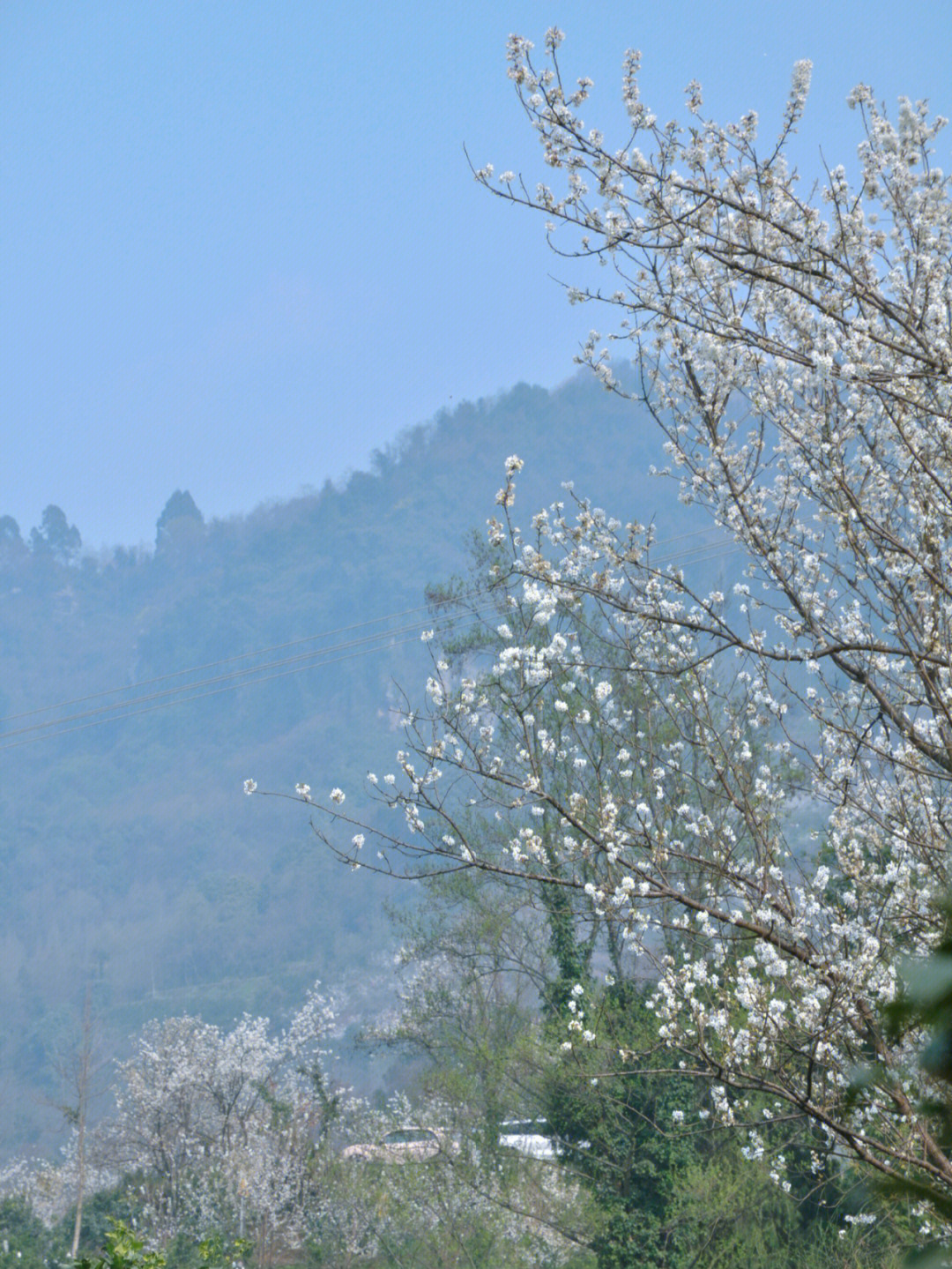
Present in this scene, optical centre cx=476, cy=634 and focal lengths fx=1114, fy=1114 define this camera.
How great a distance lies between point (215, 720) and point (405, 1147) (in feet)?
470

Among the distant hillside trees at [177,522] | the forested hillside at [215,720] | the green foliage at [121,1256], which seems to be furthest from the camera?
the distant hillside trees at [177,522]

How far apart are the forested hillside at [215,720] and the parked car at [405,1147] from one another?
198 ft

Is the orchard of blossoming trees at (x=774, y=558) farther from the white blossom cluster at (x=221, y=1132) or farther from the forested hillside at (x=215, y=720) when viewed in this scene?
the forested hillside at (x=215, y=720)

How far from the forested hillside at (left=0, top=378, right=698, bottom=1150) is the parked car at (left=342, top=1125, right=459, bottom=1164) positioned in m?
60.3

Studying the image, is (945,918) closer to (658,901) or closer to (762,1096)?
(658,901)

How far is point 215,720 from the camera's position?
157750mm

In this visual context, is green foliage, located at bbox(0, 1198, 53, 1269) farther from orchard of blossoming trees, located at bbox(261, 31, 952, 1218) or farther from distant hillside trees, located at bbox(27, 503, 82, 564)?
distant hillside trees, located at bbox(27, 503, 82, 564)

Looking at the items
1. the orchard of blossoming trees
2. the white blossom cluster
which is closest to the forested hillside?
the white blossom cluster

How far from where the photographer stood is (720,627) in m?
4.67

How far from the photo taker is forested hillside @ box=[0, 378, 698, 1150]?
114125mm

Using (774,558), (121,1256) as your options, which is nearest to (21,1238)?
(121,1256)

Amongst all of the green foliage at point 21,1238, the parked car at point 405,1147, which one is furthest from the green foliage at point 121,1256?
the green foliage at point 21,1238

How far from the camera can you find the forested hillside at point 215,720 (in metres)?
114

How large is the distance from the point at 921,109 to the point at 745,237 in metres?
0.74
